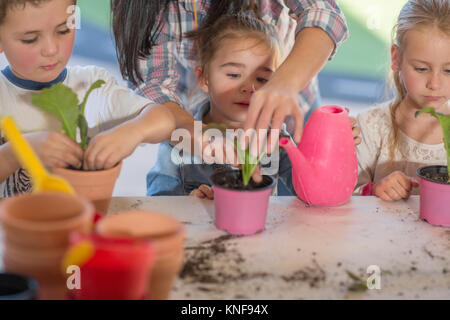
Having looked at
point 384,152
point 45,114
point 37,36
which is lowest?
point 384,152

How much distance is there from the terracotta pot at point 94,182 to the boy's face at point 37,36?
426 millimetres

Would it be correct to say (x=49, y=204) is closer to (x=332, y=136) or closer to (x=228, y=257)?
(x=228, y=257)

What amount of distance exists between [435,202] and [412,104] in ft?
1.73

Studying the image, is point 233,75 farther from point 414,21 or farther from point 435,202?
point 435,202

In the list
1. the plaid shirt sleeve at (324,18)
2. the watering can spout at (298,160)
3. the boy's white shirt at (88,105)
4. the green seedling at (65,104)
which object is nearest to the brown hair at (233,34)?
the plaid shirt sleeve at (324,18)

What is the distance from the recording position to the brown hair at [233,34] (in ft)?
4.64

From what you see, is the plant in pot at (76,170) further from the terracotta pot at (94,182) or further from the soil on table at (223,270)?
the soil on table at (223,270)

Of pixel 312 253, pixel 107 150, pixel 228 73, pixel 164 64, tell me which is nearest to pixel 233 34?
pixel 228 73

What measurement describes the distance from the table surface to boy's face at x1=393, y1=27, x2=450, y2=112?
0.39 meters

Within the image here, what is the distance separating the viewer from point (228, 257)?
2.68 feet

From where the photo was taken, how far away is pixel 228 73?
1414mm

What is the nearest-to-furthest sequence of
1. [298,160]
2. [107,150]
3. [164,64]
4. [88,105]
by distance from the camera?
[107,150] → [298,160] → [88,105] → [164,64]
